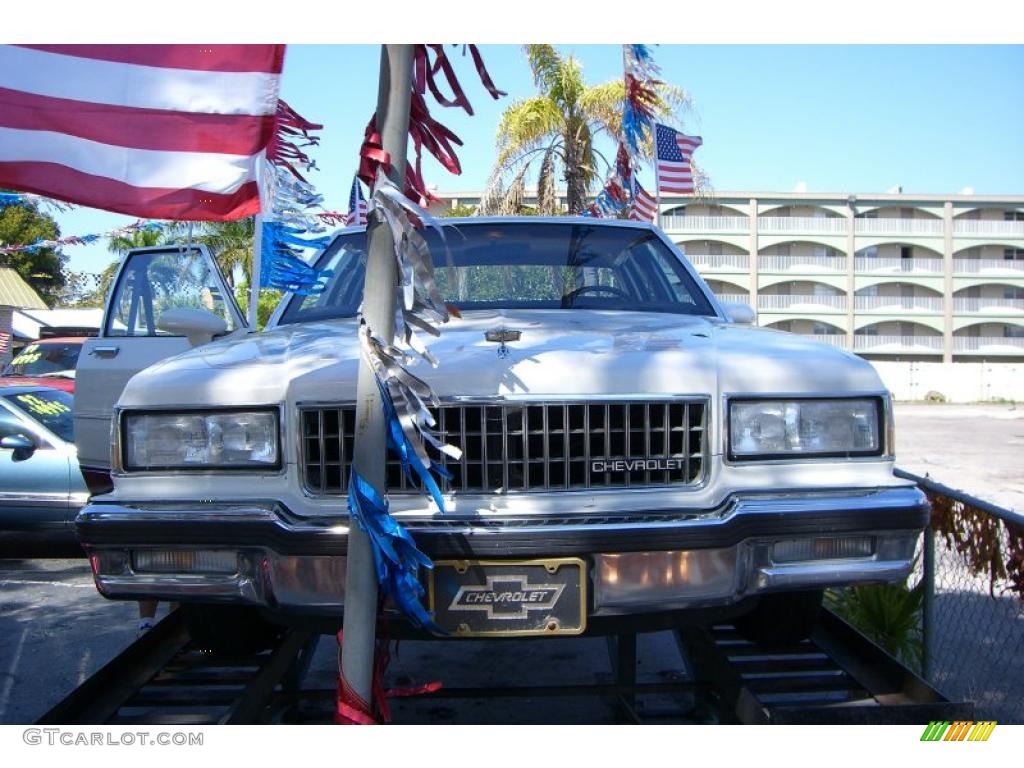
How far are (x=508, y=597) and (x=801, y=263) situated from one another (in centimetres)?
5175

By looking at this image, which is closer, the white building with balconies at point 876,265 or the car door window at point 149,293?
the car door window at point 149,293

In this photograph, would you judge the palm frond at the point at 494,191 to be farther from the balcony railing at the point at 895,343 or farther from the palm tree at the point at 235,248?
the balcony railing at the point at 895,343

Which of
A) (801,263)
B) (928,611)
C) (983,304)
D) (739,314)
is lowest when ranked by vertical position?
(928,611)

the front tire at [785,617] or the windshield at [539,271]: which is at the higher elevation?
the windshield at [539,271]

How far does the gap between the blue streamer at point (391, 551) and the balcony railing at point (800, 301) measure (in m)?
50.6

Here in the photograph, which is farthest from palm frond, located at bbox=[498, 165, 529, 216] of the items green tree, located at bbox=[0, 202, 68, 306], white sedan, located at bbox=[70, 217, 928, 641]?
white sedan, located at bbox=[70, 217, 928, 641]

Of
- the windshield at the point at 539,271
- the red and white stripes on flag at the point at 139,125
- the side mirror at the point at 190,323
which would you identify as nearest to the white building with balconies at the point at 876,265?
the windshield at the point at 539,271

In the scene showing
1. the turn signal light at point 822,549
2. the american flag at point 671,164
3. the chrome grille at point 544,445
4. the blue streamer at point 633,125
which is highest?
the blue streamer at point 633,125

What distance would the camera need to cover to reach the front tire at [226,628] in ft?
10.3

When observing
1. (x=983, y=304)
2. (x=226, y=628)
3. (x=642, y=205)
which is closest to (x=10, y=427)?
(x=226, y=628)

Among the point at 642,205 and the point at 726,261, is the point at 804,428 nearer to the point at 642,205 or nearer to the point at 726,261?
the point at 642,205

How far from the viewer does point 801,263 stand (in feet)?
168

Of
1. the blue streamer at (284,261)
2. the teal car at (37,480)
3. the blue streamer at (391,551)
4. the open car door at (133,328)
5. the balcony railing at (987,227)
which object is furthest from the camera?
the balcony railing at (987,227)
